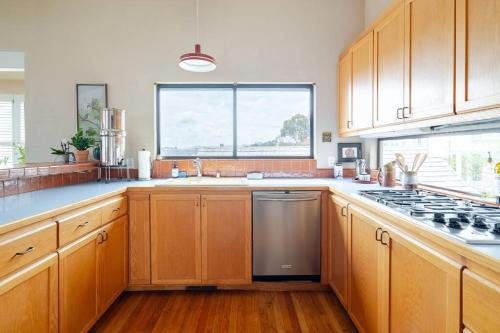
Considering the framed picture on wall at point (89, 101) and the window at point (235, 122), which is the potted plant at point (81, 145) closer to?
the framed picture on wall at point (89, 101)

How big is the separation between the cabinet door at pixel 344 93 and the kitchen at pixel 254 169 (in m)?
0.03

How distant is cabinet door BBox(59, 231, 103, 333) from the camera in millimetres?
1535

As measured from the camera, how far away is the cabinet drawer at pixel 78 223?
5.02 ft

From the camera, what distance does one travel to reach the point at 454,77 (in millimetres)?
1374

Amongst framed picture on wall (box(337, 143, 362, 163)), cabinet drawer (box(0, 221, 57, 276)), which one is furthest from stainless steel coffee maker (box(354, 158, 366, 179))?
cabinet drawer (box(0, 221, 57, 276))

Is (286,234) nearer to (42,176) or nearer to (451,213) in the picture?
(451,213)

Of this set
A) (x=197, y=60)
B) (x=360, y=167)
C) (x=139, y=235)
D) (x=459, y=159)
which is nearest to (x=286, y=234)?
(x=360, y=167)

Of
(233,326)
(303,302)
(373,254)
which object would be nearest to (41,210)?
(233,326)

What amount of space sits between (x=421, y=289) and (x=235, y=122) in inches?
93.8

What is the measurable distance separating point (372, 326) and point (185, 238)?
4.94 ft

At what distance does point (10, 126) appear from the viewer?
16.9ft

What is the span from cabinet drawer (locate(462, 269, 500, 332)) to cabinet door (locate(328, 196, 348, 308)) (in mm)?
1114

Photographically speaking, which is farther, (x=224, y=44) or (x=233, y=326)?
(x=224, y=44)

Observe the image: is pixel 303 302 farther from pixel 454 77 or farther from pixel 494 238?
pixel 454 77
